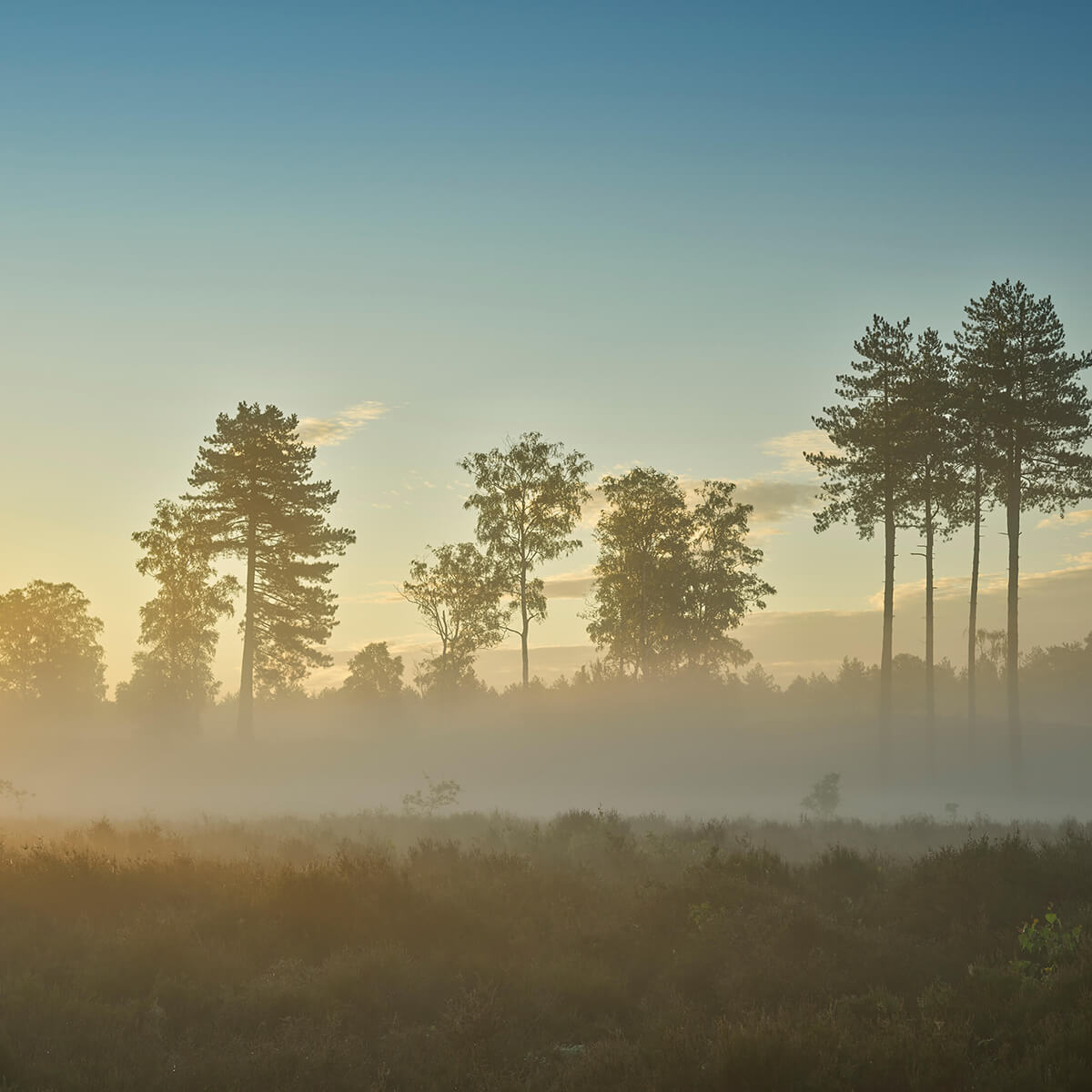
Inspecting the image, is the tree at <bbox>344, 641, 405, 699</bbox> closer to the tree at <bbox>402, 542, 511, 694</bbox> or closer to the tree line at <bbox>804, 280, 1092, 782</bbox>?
the tree at <bbox>402, 542, 511, 694</bbox>

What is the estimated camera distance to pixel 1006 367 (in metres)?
37.9

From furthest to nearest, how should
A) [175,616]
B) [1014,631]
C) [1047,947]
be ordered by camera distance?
[175,616], [1014,631], [1047,947]

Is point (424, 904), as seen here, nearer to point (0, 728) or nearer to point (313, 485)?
point (313, 485)

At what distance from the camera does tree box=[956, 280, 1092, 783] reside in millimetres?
37219

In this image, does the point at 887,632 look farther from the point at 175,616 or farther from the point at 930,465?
the point at 175,616

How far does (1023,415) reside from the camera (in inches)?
1475

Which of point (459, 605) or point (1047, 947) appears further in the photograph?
point (459, 605)

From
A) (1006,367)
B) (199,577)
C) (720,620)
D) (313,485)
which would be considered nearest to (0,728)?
(199,577)

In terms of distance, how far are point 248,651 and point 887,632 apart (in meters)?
26.1

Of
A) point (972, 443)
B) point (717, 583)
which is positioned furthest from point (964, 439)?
point (717, 583)

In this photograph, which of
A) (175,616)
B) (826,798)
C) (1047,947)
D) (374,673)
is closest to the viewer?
(1047,947)

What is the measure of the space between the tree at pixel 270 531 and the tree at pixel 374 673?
1322 cm

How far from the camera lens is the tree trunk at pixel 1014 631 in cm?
3691

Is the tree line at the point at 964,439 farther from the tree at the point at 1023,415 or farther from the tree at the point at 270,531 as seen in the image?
the tree at the point at 270,531
